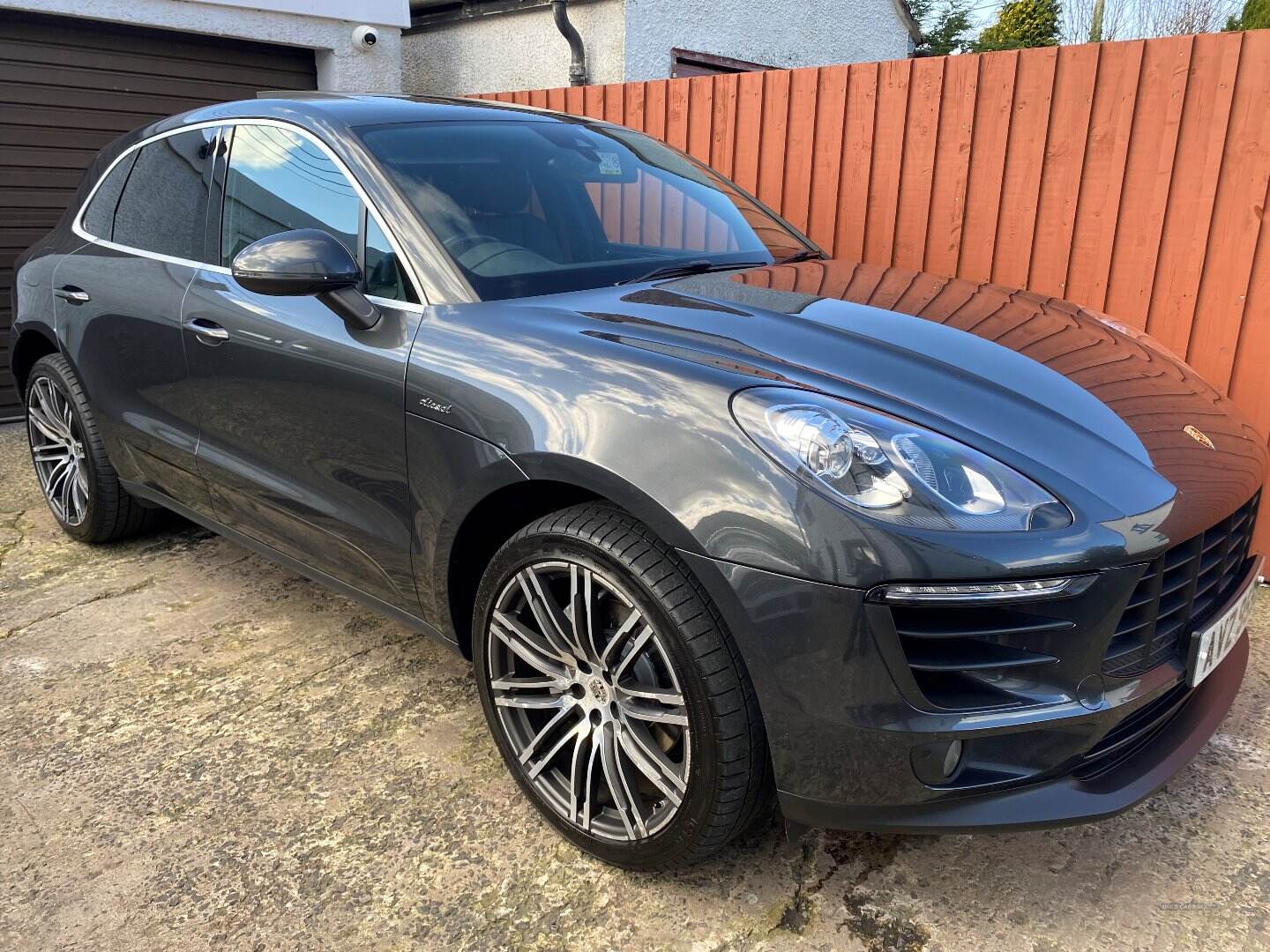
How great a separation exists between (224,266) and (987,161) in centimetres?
326

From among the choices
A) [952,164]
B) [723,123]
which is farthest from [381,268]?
[723,123]

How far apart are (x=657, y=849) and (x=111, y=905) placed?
46.5 inches

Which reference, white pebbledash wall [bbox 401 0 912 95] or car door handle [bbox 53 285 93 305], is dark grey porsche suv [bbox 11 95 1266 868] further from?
white pebbledash wall [bbox 401 0 912 95]

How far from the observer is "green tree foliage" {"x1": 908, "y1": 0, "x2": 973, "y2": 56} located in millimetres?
23000

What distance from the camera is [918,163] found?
4539 millimetres

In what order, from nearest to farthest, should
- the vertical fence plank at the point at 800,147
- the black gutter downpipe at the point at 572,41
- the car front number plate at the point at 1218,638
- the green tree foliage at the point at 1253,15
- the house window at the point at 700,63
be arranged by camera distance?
the car front number plate at the point at 1218,638, the vertical fence plank at the point at 800,147, the black gutter downpipe at the point at 572,41, the house window at the point at 700,63, the green tree foliage at the point at 1253,15

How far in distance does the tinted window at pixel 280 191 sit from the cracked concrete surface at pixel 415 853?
1.35 meters

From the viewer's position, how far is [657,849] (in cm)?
201

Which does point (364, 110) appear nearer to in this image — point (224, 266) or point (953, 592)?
point (224, 266)

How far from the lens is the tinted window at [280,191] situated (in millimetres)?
2604

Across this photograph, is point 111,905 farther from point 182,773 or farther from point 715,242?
point 715,242

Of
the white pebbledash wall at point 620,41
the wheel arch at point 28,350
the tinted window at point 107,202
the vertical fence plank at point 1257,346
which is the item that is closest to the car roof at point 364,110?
the tinted window at point 107,202

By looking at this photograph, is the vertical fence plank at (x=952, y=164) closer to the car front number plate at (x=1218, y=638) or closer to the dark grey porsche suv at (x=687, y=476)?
the dark grey porsche suv at (x=687, y=476)

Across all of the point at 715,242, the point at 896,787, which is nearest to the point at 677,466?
the point at 896,787
